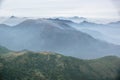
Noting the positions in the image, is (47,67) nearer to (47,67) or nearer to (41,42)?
(47,67)

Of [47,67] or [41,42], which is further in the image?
[47,67]

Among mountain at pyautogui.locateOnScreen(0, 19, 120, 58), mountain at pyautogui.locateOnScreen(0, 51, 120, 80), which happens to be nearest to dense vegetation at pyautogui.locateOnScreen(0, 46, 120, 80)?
mountain at pyautogui.locateOnScreen(0, 51, 120, 80)

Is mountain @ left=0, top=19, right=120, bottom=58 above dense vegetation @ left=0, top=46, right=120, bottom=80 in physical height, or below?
above

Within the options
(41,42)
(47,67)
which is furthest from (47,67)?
(41,42)

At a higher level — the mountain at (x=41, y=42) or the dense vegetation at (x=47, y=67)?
the mountain at (x=41, y=42)

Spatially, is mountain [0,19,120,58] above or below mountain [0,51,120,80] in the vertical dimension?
above

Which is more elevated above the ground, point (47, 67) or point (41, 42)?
point (41, 42)

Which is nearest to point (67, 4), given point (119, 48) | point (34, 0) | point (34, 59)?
point (34, 0)

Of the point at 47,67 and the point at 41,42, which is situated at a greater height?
the point at 41,42

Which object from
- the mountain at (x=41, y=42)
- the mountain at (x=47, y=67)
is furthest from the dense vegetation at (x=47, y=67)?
the mountain at (x=41, y=42)

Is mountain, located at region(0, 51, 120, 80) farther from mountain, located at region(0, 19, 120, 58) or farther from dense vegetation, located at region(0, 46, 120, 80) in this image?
mountain, located at region(0, 19, 120, 58)

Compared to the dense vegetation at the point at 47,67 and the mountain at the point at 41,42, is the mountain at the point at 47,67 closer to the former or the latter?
the dense vegetation at the point at 47,67

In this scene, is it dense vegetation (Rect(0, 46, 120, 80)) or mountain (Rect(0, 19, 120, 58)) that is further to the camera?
dense vegetation (Rect(0, 46, 120, 80))
